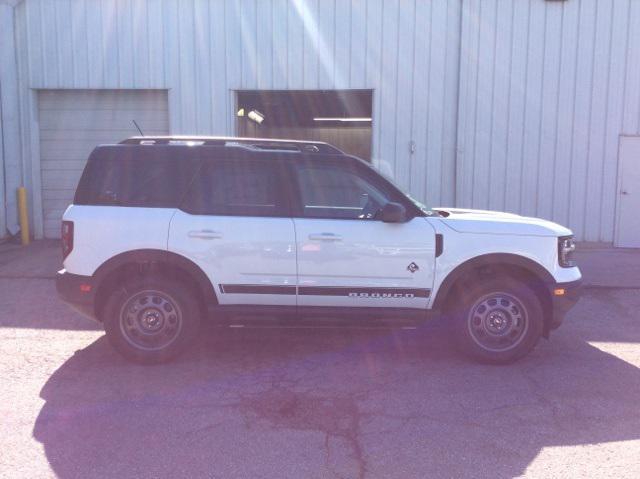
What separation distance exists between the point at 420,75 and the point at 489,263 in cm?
721

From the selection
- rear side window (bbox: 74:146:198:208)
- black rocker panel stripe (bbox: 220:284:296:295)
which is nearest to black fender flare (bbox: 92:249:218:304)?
black rocker panel stripe (bbox: 220:284:296:295)

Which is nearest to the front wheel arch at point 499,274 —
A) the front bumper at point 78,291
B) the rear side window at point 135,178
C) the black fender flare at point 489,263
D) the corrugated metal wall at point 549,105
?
the black fender flare at point 489,263

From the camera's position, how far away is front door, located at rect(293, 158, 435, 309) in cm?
521

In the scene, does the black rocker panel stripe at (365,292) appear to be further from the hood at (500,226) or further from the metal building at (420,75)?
the metal building at (420,75)

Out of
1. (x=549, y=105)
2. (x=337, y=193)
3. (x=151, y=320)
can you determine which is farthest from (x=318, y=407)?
(x=549, y=105)

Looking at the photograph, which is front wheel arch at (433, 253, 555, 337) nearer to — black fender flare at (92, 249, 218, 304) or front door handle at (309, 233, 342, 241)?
front door handle at (309, 233, 342, 241)

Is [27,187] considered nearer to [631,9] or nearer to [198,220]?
[198,220]

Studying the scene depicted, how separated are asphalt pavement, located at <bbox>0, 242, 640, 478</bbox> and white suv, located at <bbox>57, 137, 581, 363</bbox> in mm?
433

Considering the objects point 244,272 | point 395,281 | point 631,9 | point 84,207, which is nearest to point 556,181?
point 631,9

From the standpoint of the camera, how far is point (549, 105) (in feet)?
37.7

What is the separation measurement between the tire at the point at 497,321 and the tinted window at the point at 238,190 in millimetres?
1789

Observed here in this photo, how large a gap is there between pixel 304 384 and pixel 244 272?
3.55 ft

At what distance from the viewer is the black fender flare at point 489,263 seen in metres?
5.25

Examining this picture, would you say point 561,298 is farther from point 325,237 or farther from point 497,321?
point 325,237
